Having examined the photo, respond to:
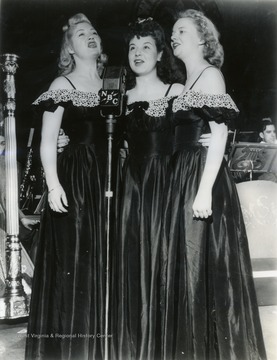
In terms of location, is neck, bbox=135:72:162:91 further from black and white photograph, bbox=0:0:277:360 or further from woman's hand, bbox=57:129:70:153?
woman's hand, bbox=57:129:70:153

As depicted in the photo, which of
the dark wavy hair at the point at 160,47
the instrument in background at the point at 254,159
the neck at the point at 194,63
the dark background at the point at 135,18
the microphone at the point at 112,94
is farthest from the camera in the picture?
the instrument in background at the point at 254,159

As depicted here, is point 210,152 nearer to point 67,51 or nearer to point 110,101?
point 110,101

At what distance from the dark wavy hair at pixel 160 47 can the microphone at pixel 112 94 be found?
38 centimetres

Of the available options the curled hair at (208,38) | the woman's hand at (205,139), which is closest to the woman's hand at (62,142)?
the woman's hand at (205,139)

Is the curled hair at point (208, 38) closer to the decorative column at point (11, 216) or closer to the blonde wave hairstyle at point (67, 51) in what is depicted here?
the blonde wave hairstyle at point (67, 51)

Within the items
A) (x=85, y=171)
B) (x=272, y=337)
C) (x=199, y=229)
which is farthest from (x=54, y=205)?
(x=272, y=337)

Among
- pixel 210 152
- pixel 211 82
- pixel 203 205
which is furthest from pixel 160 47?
pixel 203 205

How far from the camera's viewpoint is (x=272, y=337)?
7.00 ft

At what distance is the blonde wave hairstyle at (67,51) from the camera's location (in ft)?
7.12

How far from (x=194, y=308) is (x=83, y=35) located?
152 cm

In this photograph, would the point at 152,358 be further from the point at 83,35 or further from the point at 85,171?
the point at 83,35

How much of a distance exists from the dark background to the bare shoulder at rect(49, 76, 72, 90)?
19cm

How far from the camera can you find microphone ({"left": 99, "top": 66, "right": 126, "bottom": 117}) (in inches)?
68.2

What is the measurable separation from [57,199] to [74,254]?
0.28 meters
